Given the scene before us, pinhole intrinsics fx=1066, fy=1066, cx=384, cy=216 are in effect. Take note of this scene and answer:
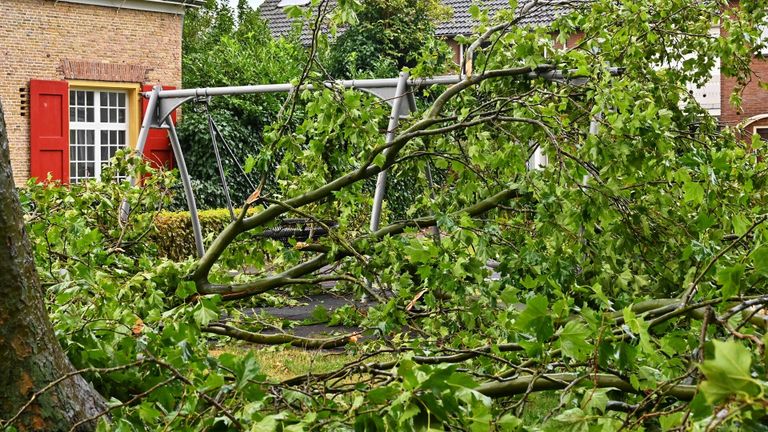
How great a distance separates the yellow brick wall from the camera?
1664cm

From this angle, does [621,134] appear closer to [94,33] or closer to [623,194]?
[623,194]

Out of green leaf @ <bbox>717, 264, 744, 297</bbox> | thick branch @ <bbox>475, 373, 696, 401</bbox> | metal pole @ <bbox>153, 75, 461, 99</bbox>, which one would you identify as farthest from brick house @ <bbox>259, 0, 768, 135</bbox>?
green leaf @ <bbox>717, 264, 744, 297</bbox>

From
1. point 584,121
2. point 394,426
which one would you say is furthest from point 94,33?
point 394,426

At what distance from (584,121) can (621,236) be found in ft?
4.86

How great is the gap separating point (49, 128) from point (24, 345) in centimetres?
1538

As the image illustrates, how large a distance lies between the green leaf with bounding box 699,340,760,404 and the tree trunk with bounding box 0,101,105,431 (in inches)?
65.3

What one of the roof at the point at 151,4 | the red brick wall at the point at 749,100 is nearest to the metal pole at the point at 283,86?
the roof at the point at 151,4

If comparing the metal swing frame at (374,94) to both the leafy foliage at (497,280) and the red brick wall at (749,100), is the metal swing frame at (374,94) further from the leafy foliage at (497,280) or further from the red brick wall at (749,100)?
the red brick wall at (749,100)

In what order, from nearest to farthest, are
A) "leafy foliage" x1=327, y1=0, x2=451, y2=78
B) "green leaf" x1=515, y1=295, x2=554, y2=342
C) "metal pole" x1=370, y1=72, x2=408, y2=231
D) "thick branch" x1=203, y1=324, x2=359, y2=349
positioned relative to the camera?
"green leaf" x1=515, y1=295, x2=554, y2=342 < "thick branch" x1=203, y1=324, x2=359, y2=349 < "metal pole" x1=370, y1=72, x2=408, y2=231 < "leafy foliage" x1=327, y1=0, x2=451, y2=78

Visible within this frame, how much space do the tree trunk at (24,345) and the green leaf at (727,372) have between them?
1.66 m

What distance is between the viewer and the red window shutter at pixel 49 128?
16.8 meters

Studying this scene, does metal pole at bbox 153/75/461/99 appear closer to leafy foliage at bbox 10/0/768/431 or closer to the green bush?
leafy foliage at bbox 10/0/768/431

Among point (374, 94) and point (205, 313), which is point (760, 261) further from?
point (374, 94)

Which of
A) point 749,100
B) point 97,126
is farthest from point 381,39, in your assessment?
point 749,100
